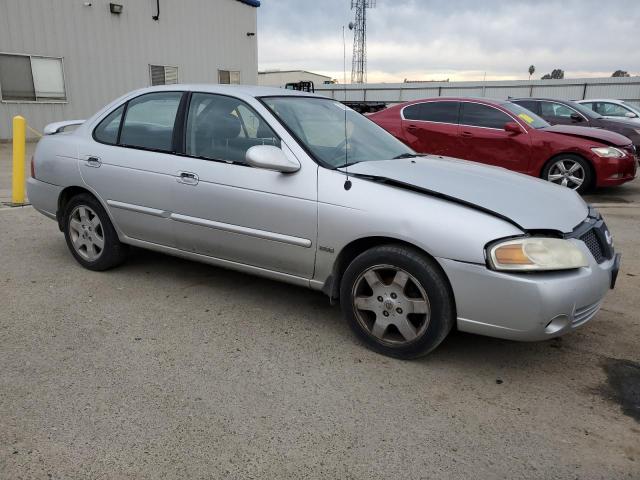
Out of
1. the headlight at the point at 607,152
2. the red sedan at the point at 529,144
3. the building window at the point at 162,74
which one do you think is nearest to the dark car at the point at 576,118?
the red sedan at the point at 529,144

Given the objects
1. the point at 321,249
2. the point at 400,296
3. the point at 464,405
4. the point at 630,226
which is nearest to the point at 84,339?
the point at 321,249

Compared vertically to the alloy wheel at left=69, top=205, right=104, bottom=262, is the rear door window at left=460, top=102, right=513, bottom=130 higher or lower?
higher

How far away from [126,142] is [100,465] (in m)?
2.75

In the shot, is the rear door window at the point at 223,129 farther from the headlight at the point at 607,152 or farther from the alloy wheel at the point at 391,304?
the headlight at the point at 607,152

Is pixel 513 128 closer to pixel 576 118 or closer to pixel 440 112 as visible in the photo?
pixel 440 112

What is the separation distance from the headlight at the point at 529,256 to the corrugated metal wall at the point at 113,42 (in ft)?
47.6

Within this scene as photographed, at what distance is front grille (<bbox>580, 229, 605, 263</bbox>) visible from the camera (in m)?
3.07

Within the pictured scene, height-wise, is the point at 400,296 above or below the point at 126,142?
below

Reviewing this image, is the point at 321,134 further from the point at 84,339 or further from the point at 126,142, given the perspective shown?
the point at 84,339

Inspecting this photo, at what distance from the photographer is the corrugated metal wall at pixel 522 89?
2679cm

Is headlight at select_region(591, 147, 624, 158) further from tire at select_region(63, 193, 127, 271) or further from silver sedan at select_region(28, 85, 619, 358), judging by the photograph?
tire at select_region(63, 193, 127, 271)

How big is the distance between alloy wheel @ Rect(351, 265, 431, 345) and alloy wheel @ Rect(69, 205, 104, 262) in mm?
2485

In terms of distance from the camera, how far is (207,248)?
12.7 ft

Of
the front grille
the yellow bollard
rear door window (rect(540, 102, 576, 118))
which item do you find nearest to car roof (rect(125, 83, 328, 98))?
the front grille
